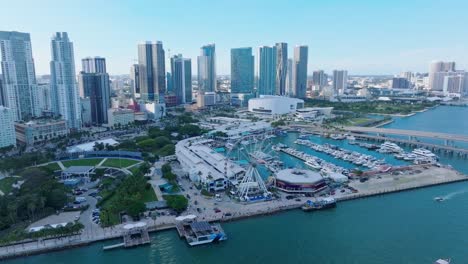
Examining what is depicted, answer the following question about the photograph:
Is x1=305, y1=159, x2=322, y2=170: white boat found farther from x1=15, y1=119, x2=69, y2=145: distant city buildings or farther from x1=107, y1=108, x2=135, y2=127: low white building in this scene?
x1=107, y1=108, x2=135, y2=127: low white building

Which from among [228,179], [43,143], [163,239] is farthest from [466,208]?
[43,143]

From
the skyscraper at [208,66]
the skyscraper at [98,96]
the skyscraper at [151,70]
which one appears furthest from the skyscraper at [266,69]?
the skyscraper at [98,96]

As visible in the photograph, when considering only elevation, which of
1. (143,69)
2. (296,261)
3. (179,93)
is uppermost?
(143,69)

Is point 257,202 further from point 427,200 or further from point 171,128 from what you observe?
point 171,128

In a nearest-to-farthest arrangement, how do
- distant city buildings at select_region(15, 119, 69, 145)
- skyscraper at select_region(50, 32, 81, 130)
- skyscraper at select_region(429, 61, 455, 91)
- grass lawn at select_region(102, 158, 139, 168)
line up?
grass lawn at select_region(102, 158, 139, 168) → distant city buildings at select_region(15, 119, 69, 145) → skyscraper at select_region(50, 32, 81, 130) → skyscraper at select_region(429, 61, 455, 91)

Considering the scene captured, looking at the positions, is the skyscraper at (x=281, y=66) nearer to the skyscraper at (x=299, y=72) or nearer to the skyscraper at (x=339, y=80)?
Result: the skyscraper at (x=299, y=72)

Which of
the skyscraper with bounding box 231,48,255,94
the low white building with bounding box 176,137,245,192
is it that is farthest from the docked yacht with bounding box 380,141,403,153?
the skyscraper with bounding box 231,48,255,94
